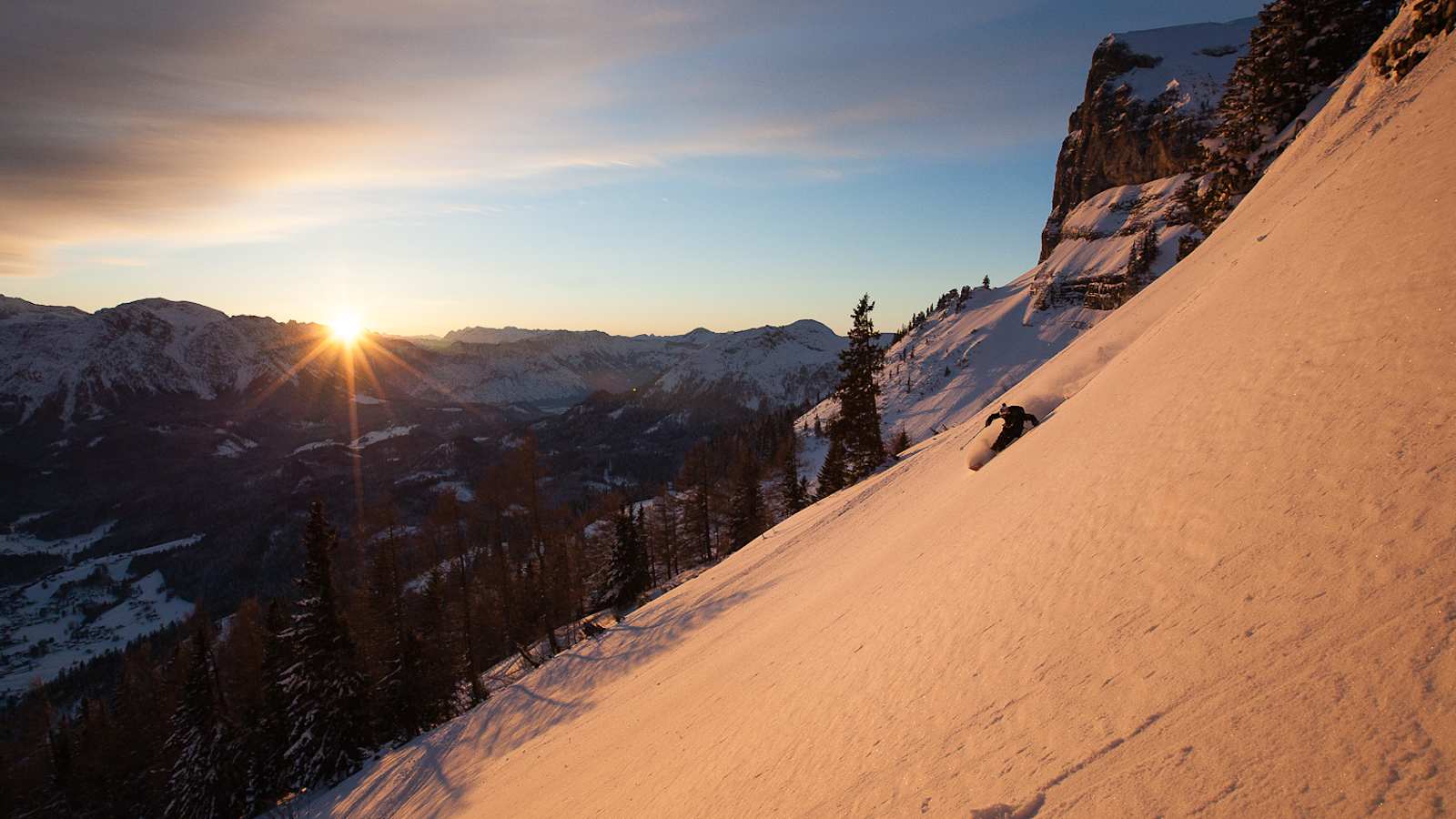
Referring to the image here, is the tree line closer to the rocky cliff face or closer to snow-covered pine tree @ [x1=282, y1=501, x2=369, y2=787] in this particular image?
snow-covered pine tree @ [x1=282, y1=501, x2=369, y2=787]

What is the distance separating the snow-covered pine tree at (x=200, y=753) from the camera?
28828 mm

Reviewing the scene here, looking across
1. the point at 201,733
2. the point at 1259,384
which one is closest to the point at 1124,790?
the point at 1259,384

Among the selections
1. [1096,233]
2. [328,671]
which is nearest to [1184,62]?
[1096,233]

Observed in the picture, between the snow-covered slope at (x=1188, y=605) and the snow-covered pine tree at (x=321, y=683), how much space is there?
17.1 metres

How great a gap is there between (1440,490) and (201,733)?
43.7 metres

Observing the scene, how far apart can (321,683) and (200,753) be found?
32.8ft

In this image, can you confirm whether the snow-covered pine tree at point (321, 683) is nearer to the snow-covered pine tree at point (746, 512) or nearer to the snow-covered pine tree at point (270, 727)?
the snow-covered pine tree at point (270, 727)

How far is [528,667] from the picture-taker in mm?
28875

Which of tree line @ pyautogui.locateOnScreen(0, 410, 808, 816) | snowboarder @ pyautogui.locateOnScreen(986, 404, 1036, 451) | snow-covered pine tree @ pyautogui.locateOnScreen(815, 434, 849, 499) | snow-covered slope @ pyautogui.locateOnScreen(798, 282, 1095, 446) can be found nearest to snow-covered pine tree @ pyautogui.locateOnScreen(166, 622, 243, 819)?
tree line @ pyautogui.locateOnScreen(0, 410, 808, 816)

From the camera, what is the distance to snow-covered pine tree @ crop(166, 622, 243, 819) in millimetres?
28828

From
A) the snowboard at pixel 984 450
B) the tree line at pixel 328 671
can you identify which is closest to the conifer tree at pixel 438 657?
the tree line at pixel 328 671

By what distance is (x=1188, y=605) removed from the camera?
15.7 feet

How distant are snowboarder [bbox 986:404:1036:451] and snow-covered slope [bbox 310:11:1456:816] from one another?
2.56m

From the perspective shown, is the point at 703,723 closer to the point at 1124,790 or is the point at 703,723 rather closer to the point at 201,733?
the point at 1124,790
